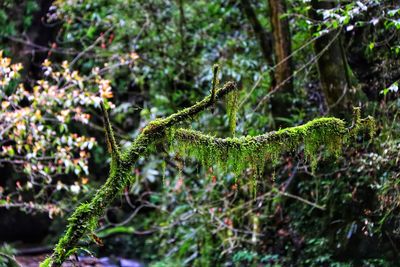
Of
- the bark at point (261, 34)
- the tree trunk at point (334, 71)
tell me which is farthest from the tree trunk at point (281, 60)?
the tree trunk at point (334, 71)

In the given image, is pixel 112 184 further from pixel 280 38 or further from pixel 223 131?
pixel 223 131

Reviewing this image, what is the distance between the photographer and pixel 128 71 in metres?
9.03

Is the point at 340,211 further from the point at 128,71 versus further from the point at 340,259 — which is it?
the point at 128,71

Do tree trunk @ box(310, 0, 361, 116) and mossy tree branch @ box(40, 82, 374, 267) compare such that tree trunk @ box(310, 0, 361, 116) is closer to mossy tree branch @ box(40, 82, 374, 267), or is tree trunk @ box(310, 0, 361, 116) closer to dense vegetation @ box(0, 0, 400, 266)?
dense vegetation @ box(0, 0, 400, 266)

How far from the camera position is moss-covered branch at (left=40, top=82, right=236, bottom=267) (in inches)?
99.4

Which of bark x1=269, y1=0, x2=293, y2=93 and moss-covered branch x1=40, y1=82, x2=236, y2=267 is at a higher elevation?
bark x1=269, y1=0, x2=293, y2=93

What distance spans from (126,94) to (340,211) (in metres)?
5.40

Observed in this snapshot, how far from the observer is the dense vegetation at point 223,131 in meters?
2.86

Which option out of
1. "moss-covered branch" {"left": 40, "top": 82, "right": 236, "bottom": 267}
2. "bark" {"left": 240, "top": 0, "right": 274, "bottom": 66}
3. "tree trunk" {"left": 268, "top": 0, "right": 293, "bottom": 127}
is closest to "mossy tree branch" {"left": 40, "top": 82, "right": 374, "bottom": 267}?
"moss-covered branch" {"left": 40, "top": 82, "right": 236, "bottom": 267}

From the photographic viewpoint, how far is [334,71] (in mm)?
5195

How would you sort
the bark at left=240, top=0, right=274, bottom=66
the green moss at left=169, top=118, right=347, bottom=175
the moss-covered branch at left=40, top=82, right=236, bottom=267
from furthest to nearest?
the bark at left=240, top=0, right=274, bottom=66, the green moss at left=169, top=118, right=347, bottom=175, the moss-covered branch at left=40, top=82, right=236, bottom=267

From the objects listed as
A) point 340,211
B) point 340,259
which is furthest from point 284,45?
point 340,259

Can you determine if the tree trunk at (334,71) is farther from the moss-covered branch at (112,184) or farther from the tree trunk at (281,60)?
the moss-covered branch at (112,184)

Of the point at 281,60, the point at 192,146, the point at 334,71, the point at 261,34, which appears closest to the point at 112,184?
the point at 192,146
